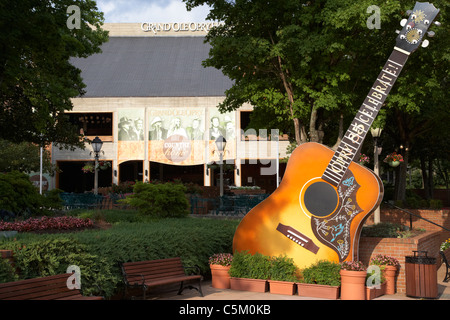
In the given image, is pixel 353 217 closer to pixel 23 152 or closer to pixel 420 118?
pixel 420 118

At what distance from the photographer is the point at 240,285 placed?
973 cm

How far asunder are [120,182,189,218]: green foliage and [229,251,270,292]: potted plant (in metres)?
4.40

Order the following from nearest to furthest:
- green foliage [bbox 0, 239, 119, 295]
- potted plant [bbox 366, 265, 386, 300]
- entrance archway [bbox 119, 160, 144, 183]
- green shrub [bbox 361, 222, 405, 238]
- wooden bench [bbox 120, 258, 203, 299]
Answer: green foliage [bbox 0, 239, 119, 295] → wooden bench [bbox 120, 258, 203, 299] → potted plant [bbox 366, 265, 386, 300] → green shrub [bbox 361, 222, 405, 238] → entrance archway [bbox 119, 160, 144, 183]

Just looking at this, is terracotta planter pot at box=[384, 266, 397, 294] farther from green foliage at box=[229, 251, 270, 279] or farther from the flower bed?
the flower bed

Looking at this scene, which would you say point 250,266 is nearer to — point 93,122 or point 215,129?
point 215,129

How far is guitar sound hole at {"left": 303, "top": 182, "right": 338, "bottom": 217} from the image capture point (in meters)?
9.69

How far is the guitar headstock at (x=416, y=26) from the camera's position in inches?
379

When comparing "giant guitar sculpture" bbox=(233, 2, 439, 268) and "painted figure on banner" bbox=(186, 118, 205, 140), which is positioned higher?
"painted figure on banner" bbox=(186, 118, 205, 140)

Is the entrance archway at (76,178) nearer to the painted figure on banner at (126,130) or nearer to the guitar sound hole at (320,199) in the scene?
the painted figure on banner at (126,130)

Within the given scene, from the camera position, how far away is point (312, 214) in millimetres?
9805

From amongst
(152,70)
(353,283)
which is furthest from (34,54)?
(152,70)

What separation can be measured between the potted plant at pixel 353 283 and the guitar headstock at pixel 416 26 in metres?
4.48

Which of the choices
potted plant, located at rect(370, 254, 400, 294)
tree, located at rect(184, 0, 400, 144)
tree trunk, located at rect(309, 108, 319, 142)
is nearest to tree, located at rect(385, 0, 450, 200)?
tree, located at rect(184, 0, 400, 144)

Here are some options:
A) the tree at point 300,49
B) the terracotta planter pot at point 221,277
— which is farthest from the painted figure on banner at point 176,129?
the terracotta planter pot at point 221,277
